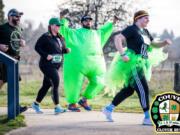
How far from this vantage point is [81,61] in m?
8.99

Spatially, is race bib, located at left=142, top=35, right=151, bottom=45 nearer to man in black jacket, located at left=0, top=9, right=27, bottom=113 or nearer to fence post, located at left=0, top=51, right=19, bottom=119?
fence post, located at left=0, top=51, right=19, bottom=119

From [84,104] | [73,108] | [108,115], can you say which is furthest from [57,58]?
[108,115]

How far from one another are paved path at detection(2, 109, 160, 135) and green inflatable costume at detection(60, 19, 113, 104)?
0.58 m

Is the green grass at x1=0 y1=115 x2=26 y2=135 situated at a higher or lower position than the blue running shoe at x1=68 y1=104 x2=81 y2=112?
higher

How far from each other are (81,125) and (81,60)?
2048mm

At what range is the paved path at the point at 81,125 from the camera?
654 cm

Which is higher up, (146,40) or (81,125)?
(146,40)

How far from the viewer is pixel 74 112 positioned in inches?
351

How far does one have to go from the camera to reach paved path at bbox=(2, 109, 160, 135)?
21.4 feet

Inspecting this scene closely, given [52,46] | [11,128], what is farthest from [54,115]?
[11,128]

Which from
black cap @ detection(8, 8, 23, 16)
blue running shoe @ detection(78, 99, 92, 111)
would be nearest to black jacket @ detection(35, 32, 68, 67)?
black cap @ detection(8, 8, 23, 16)

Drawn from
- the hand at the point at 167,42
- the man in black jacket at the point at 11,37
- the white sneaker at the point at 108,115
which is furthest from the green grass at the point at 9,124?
the hand at the point at 167,42

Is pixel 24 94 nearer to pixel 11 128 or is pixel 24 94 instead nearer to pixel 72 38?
pixel 72 38

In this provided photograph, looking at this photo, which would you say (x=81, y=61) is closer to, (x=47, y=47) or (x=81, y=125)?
(x=47, y=47)
